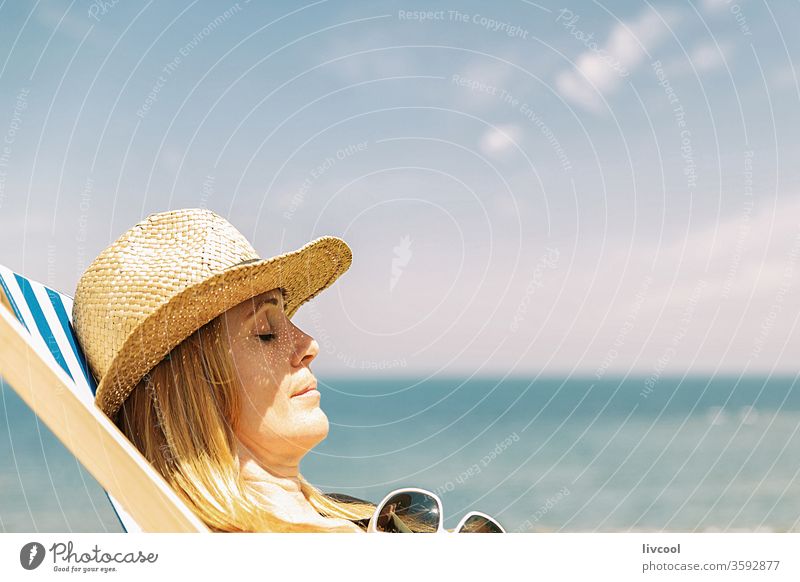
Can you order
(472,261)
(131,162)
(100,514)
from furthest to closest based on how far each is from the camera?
(472,261)
(131,162)
(100,514)

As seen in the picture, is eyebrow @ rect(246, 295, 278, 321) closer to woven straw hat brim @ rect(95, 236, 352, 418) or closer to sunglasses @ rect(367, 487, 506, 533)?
woven straw hat brim @ rect(95, 236, 352, 418)

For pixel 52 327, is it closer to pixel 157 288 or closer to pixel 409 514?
pixel 157 288

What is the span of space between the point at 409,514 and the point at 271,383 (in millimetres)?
590

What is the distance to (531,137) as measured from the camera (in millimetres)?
3277

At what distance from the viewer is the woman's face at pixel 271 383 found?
8.00ft

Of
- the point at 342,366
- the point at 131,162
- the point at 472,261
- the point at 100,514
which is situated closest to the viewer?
the point at 100,514

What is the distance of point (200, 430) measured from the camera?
7.78ft

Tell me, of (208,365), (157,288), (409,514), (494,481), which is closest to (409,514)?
(409,514)

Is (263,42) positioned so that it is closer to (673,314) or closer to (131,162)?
(131,162)

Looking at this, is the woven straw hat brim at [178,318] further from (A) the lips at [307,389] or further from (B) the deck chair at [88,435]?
(A) the lips at [307,389]

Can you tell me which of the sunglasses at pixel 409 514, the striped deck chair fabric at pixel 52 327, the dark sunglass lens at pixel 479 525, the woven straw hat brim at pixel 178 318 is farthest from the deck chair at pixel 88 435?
the dark sunglass lens at pixel 479 525

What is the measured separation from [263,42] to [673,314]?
211 cm

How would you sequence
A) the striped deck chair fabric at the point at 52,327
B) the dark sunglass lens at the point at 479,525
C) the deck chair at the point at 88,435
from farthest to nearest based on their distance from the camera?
the dark sunglass lens at the point at 479,525 < the striped deck chair fabric at the point at 52,327 < the deck chair at the point at 88,435
